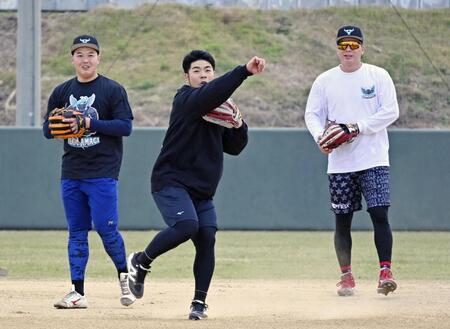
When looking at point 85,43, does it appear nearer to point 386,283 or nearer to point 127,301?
point 127,301

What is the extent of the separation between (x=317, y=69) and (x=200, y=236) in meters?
15.5

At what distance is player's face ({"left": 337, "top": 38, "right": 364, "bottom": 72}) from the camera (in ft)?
28.7

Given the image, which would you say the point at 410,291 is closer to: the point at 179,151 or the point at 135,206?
the point at 179,151

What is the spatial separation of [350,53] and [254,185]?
26.5 ft

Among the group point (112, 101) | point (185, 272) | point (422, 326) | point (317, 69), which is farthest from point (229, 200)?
point (422, 326)

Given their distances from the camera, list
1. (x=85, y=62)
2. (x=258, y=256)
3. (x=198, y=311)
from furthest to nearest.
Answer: (x=258, y=256), (x=85, y=62), (x=198, y=311)

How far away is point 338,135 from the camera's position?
8484mm

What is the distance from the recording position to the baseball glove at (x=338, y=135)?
849cm

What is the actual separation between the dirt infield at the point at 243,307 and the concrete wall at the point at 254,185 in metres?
6.41

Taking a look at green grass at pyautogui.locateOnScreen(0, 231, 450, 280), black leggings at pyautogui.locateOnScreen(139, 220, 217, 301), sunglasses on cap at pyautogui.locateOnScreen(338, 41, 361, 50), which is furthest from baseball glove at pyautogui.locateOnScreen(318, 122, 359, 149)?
green grass at pyautogui.locateOnScreen(0, 231, 450, 280)

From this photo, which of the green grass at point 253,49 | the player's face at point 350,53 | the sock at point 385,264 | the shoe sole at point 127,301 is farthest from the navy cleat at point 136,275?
the green grass at point 253,49

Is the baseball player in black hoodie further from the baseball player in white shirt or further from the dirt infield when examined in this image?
the baseball player in white shirt

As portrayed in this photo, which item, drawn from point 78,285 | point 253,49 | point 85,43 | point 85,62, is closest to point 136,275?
point 78,285

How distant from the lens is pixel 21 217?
54.6 feet
